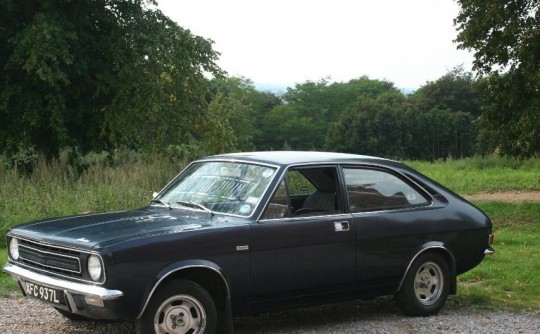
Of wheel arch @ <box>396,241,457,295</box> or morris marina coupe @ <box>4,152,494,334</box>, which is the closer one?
morris marina coupe @ <box>4,152,494,334</box>

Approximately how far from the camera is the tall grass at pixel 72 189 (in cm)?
1321

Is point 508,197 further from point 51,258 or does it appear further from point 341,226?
point 51,258

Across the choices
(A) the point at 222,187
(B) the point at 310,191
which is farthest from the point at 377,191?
(A) the point at 222,187

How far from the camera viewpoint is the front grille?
5859 millimetres

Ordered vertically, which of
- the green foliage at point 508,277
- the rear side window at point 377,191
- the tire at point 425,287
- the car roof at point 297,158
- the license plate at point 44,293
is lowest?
the green foliage at point 508,277

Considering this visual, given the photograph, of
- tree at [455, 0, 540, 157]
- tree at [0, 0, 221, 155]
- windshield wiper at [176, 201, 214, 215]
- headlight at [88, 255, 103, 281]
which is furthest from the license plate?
tree at [0, 0, 221, 155]

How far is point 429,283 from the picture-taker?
25.0 feet

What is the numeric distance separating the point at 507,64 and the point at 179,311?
51.5 ft

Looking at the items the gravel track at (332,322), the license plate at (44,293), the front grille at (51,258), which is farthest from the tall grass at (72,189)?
the license plate at (44,293)

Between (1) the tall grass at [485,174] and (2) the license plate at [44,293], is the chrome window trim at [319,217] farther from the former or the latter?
(1) the tall grass at [485,174]

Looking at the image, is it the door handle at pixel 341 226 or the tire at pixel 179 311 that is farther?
the door handle at pixel 341 226

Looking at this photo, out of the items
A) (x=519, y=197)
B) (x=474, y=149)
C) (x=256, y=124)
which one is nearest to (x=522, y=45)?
(x=519, y=197)

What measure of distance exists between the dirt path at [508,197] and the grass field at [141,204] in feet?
5.23

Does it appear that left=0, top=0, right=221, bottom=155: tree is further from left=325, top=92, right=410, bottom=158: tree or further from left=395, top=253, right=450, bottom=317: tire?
left=325, top=92, right=410, bottom=158: tree
